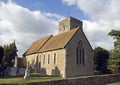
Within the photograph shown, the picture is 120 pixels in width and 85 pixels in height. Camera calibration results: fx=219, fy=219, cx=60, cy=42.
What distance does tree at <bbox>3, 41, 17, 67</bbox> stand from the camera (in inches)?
2009

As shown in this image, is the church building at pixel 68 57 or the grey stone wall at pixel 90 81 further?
the church building at pixel 68 57

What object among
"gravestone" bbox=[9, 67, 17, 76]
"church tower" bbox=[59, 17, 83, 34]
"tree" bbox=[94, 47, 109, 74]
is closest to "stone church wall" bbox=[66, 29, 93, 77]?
"church tower" bbox=[59, 17, 83, 34]

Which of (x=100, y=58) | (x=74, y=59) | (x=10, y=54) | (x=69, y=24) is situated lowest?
(x=74, y=59)

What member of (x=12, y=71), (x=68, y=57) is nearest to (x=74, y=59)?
(x=68, y=57)

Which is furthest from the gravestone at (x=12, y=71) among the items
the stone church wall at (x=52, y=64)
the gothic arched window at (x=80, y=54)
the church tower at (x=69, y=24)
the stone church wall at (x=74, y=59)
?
the church tower at (x=69, y=24)

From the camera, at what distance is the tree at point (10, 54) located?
51.0 m

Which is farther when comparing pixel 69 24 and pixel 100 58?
pixel 100 58

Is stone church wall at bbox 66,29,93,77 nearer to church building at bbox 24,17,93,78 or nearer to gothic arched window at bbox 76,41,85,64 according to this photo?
church building at bbox 24,17,93,78

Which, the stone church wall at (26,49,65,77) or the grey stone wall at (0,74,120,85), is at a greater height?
the stone church wall at (26,49,65,77)

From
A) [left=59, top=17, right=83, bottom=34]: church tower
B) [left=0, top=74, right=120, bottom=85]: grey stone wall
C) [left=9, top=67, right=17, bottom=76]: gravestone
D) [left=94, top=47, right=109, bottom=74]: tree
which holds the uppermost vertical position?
[left=59, top=17, right=83, bottom=34]: church tower

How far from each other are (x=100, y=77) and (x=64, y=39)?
16650mm

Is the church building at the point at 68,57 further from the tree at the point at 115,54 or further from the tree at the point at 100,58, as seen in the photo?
the tree at the point at 100,58

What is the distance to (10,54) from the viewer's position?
51812 millimetres

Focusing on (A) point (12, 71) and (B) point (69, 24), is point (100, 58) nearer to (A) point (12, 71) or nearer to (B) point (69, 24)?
(B) point (69, 24)
